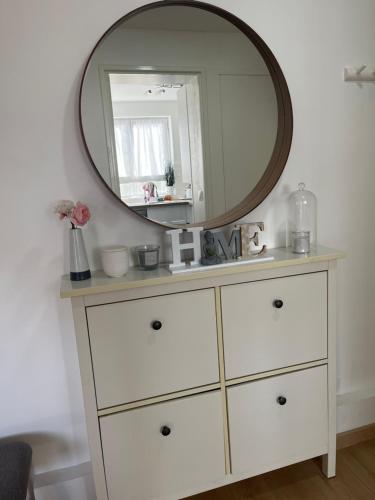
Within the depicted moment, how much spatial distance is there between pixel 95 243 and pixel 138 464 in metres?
0.77

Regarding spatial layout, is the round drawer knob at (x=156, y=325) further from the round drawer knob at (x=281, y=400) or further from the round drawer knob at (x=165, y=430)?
A: the round drawer knob at (x=281, y=400)

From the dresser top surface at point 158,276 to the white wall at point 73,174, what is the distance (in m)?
0.18

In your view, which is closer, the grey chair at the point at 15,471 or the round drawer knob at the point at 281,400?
the grey chair at the point at 15,471

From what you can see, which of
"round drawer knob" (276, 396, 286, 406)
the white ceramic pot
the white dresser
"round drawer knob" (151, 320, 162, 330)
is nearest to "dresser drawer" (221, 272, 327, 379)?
the white dresser

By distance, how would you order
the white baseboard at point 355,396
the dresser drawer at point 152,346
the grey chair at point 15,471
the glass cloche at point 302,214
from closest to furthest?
the grey chair at point 15,471
the dresser drawer at point 152,346
the glass cloche at point 302,214
the white baseboard at point 355,396

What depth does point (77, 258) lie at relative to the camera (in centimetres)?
120

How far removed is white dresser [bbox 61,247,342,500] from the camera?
3.81 ft

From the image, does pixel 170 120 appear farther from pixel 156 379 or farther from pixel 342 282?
pixel 342 282

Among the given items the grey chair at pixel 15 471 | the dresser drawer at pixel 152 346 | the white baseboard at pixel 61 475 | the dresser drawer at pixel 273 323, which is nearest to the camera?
the grey chair at pixel 15 471

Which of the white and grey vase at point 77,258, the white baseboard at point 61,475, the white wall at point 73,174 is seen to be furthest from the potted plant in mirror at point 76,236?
the white baseboard at point 61,475

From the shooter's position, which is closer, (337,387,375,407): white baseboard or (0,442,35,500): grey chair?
(0,442,35,500): grey chair

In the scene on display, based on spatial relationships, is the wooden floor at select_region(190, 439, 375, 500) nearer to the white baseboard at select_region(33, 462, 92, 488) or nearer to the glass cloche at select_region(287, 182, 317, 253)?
the white baseboard at select_region(33, 462, 92, 488)

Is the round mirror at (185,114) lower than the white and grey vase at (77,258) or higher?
higher

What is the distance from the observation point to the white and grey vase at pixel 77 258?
120cm
